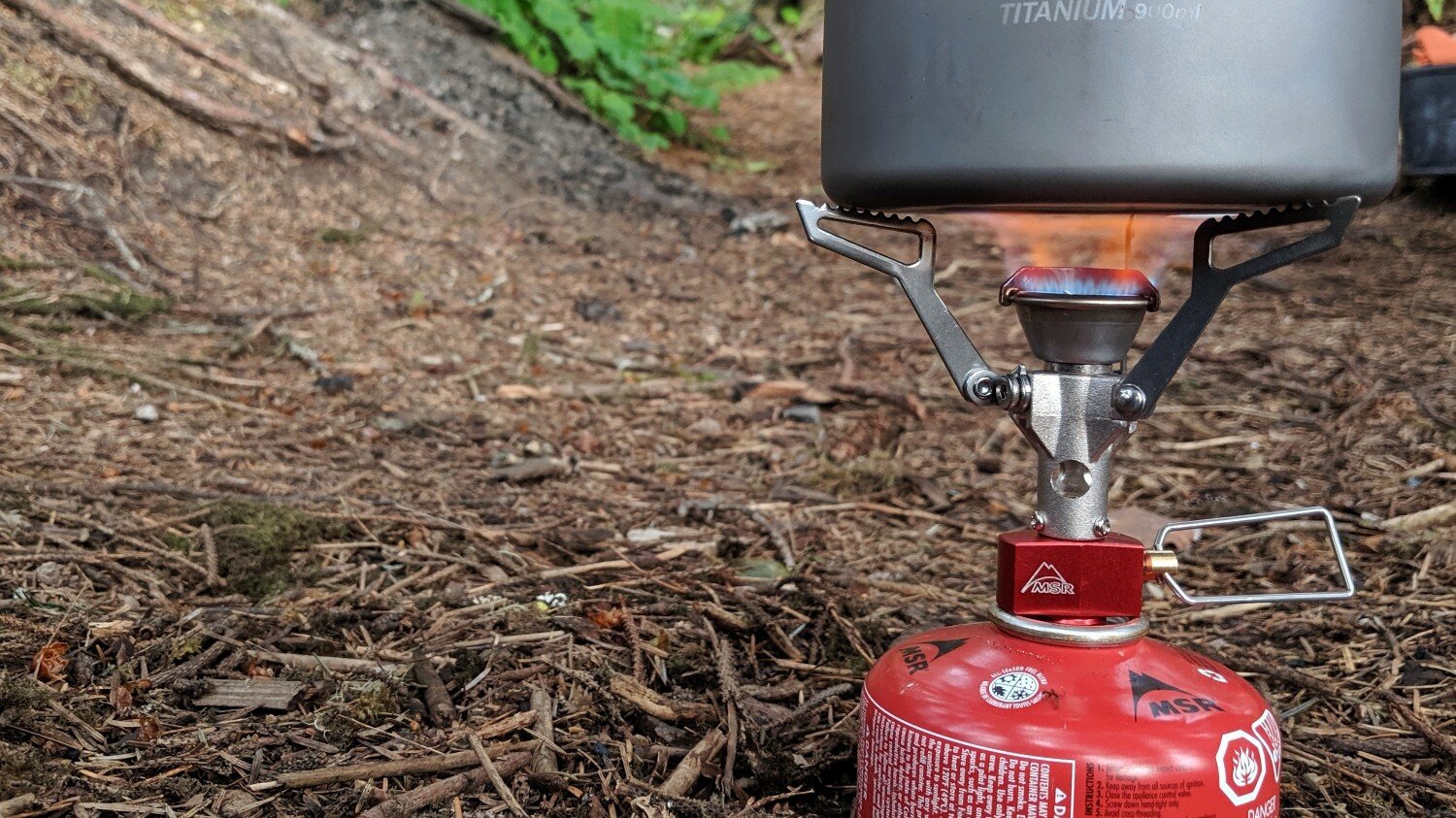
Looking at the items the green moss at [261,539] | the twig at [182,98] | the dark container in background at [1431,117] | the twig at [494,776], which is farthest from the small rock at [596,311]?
the dark container in background at [1431,117]

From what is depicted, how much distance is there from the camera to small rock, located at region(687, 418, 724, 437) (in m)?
2.91

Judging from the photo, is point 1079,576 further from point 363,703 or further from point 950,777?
point 363,703

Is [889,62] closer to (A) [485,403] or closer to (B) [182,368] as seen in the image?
(A) [485,403]

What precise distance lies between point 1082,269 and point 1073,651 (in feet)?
1.43

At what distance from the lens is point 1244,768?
46.7 inches

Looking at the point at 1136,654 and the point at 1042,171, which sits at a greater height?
the point at 1042,171

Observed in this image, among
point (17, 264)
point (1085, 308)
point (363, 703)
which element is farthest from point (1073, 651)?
point (17, 264)

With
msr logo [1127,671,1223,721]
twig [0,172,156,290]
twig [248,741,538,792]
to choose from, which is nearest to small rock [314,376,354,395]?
twig [0,172,156,290]

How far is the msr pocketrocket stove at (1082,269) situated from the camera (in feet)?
3.57

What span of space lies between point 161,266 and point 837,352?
2065 millimetres

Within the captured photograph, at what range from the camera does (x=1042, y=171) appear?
43.4 inches

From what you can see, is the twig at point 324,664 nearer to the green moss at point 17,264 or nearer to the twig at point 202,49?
the green moss at point 17,264

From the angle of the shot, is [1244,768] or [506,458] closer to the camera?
[1244,768]

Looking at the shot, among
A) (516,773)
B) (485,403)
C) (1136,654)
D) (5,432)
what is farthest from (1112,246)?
(5,432)
